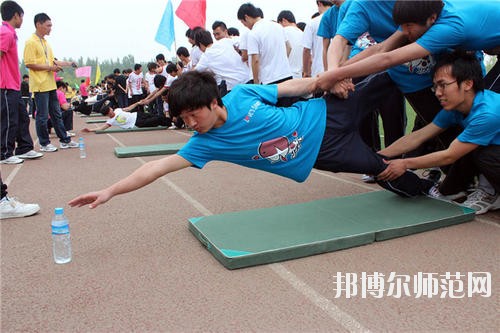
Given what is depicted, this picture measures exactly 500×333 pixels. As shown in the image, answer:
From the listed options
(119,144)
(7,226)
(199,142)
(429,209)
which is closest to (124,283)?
(199,142)

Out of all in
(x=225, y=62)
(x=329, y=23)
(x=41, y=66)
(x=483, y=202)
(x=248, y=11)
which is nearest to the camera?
(x=483, y=202)

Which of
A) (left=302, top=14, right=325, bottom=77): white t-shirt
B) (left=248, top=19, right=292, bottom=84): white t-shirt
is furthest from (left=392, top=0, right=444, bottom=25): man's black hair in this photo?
(left=248, top=19, right=292, bottom=84): white t-shirt

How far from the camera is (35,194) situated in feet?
15.2

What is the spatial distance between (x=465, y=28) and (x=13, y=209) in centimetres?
377

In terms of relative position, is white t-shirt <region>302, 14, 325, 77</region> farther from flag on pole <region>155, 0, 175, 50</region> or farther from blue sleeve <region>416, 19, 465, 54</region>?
flag on pole <region>155, 0, 175, 50</region>

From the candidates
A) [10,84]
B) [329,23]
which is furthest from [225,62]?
[10,84]

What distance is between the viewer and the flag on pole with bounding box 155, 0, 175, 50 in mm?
12125

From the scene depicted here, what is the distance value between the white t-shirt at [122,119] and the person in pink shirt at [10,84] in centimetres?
317

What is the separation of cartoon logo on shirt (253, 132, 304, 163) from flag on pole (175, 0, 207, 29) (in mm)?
7883

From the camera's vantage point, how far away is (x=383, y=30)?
3.41 meters

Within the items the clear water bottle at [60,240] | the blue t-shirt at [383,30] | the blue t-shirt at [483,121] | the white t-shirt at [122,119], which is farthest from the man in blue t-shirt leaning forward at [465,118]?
the white t-shirt at [122,119]

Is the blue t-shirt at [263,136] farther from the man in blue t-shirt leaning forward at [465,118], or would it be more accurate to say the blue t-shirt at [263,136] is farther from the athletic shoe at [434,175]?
the athletic shoe at [434,175]

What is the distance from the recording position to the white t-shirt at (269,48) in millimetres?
6027

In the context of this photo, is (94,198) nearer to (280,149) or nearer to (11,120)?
(280,149)
